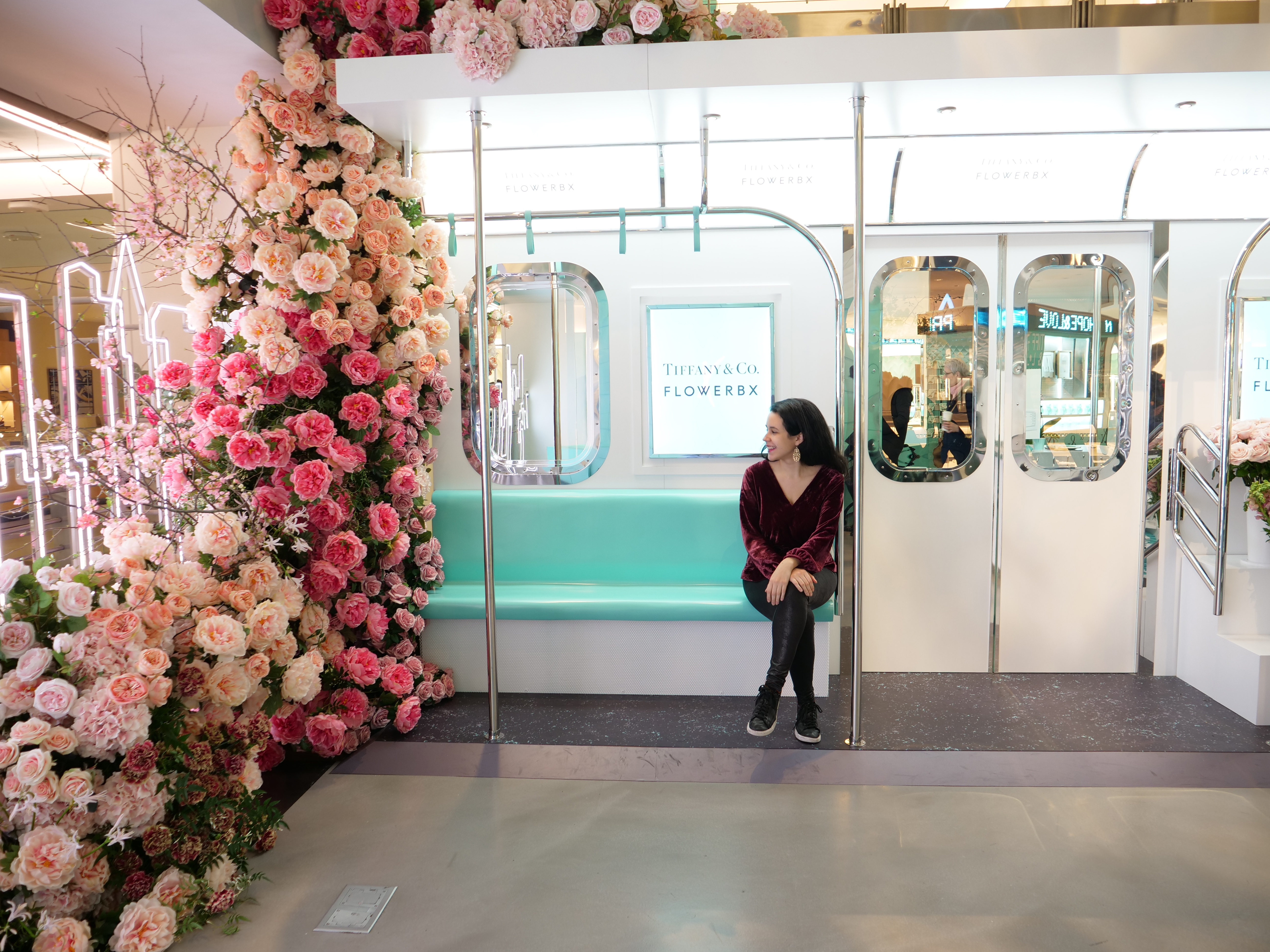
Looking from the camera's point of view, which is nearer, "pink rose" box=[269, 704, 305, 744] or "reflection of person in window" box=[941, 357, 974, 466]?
"pink rose" box=[269, 704, 305, 744]

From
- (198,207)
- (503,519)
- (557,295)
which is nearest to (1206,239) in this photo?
(557,295)

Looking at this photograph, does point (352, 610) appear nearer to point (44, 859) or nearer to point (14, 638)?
point (14, 638)

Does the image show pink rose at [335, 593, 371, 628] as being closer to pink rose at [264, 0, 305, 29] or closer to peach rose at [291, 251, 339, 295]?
peach rose at [291, 251, 339, 295]

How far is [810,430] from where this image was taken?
12.3 ft

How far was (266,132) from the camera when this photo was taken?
327 cm

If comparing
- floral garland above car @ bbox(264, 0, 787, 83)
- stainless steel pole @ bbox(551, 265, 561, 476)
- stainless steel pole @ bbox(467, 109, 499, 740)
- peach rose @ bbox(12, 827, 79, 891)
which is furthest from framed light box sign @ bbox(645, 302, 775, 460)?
peach rose @ bbox(12, 827, 79, 891)

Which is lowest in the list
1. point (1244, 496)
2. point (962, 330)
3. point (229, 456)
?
point (1244, 496)

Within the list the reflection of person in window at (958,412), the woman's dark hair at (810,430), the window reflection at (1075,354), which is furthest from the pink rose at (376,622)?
the window reflection at (1075,354)

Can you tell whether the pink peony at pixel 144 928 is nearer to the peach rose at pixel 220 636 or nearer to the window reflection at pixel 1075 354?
the peach rose at pixel 220 636

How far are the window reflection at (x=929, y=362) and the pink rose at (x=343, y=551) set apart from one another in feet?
8.94

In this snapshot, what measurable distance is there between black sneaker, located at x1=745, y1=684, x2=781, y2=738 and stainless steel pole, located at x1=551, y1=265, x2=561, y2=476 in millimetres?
1762

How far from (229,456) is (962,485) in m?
3.55

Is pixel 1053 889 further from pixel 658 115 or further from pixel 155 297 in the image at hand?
pixel 155 297

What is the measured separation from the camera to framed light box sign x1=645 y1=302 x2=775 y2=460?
4.50 m
